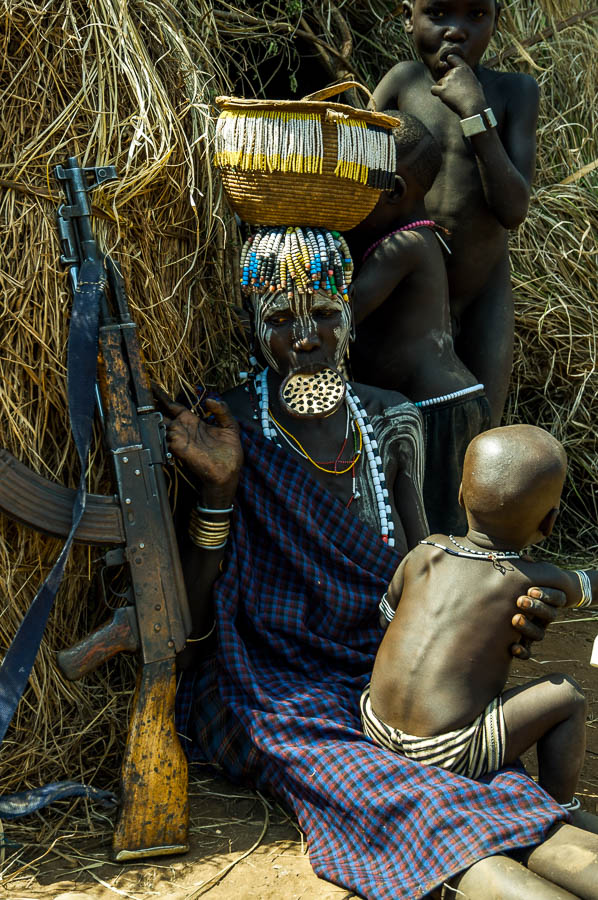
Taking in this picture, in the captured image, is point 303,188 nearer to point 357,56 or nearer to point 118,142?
point 118,142

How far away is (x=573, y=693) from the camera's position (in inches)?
94.3

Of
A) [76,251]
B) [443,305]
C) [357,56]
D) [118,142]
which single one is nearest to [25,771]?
[76,251]

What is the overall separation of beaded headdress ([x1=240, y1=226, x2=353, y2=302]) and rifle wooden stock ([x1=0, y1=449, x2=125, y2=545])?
31.9 inches

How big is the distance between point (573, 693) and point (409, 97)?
252 centimetres

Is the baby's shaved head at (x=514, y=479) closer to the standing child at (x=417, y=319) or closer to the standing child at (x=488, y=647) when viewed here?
the standing child at (x=488, y=647)

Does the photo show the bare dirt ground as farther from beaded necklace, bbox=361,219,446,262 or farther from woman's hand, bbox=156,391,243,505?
beaded necklace, bbox=361,219,446,262

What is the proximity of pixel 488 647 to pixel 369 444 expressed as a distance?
2.81 ft

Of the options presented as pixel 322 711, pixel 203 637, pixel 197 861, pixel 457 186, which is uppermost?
pixel 457 186

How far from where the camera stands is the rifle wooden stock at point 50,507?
239 cm

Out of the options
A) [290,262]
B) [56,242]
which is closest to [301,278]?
[290,262]

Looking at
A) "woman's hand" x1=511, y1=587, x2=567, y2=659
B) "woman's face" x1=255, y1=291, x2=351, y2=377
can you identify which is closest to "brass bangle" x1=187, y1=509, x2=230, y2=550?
"woman's face" x1=255, y1=291, x2=351, y2=377

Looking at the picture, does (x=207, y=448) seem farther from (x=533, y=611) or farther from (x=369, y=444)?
(x=533, y=611)

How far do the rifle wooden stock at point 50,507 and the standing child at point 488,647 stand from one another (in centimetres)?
80

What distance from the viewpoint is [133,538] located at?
251 cm
